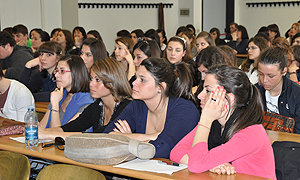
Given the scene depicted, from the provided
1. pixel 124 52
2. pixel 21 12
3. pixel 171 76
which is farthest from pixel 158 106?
pixel 21 12

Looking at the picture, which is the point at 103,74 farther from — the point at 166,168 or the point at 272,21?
the point at 272,21

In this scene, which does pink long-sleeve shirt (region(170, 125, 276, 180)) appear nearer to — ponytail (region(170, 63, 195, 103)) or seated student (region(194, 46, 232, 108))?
ponytail (region(170, 63, 195, 103))

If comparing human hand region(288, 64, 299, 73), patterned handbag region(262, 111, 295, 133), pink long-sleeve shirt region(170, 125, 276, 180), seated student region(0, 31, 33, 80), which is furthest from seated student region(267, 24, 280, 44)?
pink long-sleeve shirt region(170, 125, 276, 180)

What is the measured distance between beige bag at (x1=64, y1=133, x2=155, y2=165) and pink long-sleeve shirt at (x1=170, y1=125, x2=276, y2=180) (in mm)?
266

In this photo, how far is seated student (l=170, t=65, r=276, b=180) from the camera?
70.1 inches

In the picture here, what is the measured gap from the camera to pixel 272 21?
1152 cm

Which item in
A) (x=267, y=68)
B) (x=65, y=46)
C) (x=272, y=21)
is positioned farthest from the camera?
(x=272, y=21)

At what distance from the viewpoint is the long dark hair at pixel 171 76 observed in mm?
2486

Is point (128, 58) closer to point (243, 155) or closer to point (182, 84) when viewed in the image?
point (182, 84)

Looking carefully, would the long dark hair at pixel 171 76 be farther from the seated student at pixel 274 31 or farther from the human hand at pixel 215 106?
the seated student at pixel 274 31

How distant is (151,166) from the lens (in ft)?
6.17

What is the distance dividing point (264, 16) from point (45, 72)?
8.97m

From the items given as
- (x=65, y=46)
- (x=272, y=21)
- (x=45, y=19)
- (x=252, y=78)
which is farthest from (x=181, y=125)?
(x=272, y=21)

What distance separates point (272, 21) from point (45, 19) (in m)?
7.11
